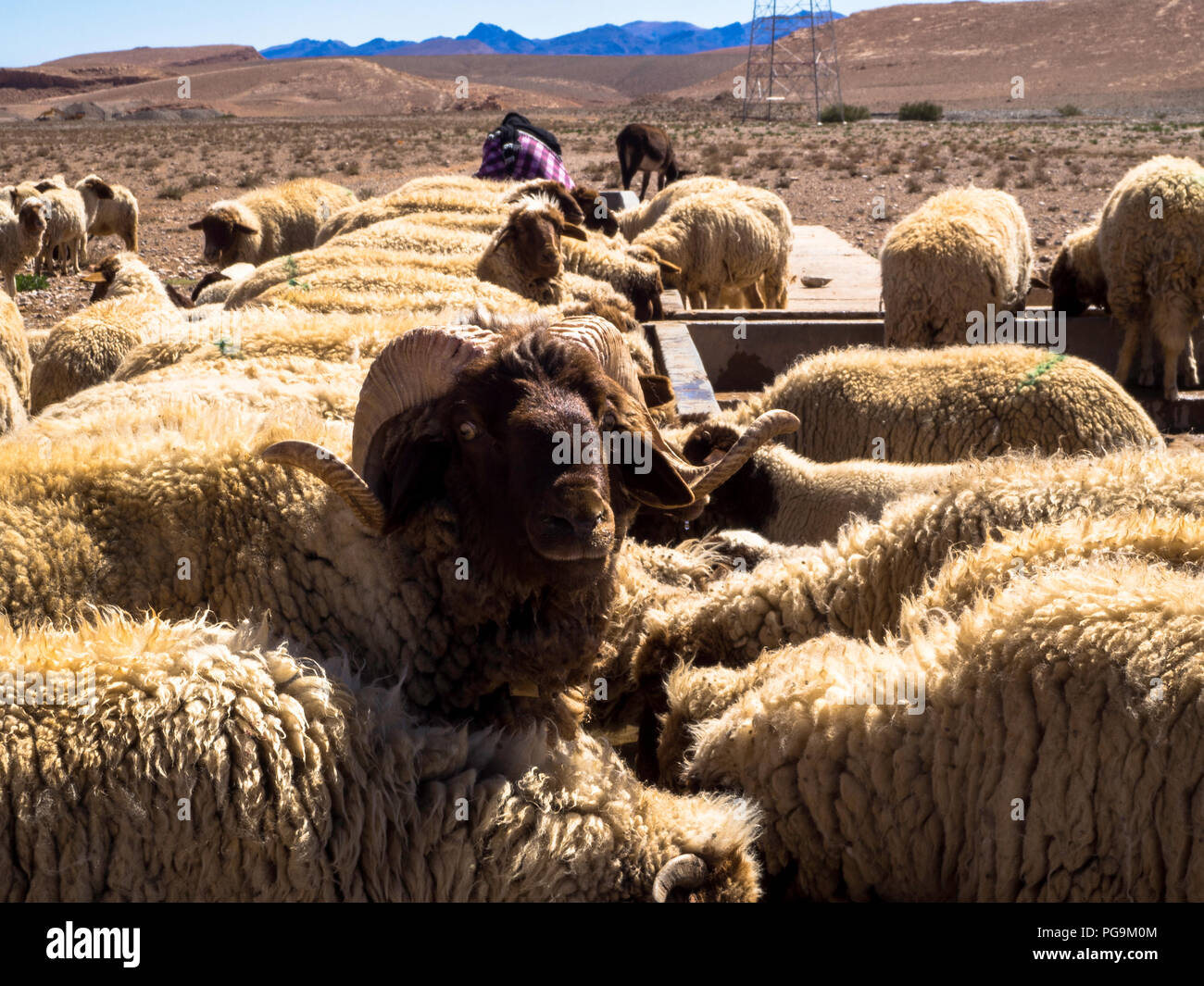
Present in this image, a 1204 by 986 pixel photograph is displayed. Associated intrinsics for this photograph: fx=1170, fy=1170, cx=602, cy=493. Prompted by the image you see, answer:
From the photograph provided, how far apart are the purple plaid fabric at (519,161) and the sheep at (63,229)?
759 centimetres

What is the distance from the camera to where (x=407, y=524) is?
2.98 meters

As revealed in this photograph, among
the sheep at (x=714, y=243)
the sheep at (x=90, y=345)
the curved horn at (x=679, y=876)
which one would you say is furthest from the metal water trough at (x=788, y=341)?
the curved horn at (x=679, y=876)

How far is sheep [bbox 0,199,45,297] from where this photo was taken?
13.6 m

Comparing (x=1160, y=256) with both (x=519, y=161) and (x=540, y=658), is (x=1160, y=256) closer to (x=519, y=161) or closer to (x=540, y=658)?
(x=519, y=161)

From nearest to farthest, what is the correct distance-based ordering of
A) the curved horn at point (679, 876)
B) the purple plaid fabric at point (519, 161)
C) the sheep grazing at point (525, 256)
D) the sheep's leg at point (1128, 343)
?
1. the curved horn at point (679, 876)
2. the sheep grazing at point (525, 256)
3. the sheep's leg at point (1128, 343)
4. the purple plaid fabric at point (519, 161)

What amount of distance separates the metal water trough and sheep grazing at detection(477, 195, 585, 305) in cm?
140

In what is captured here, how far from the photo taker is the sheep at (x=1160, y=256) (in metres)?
8.85

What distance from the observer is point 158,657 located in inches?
95.6

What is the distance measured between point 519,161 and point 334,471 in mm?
9869

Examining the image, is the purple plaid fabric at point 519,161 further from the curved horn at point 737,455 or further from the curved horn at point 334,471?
the curved horn at point 334,471
